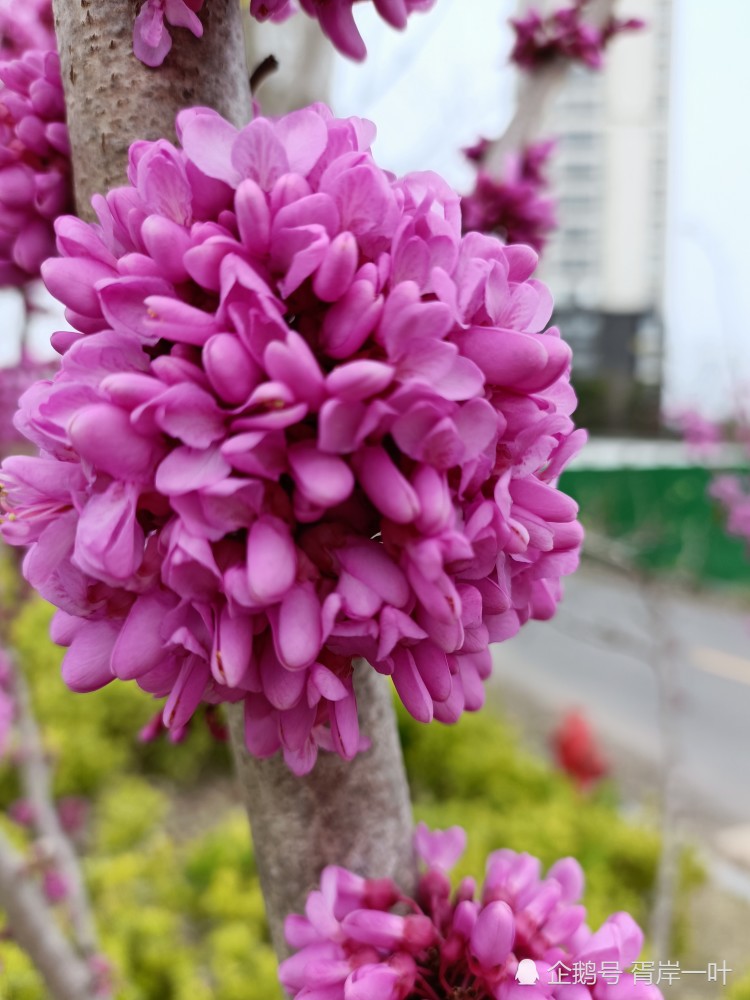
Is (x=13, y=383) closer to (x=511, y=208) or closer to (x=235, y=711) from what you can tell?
(x=511, y=208)

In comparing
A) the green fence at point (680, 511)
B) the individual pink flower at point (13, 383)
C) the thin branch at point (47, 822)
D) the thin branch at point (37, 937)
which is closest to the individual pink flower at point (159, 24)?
the individual pink flower at point (13, 383)

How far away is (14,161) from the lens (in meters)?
0.75

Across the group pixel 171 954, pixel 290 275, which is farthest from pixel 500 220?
pixel 171 954

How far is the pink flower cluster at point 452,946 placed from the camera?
0.67 m

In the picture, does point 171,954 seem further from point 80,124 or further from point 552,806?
point 80,124

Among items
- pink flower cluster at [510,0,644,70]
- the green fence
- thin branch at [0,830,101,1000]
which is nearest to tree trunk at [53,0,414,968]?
thin branch at [0,830,101,1000]

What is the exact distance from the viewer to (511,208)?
4.56 ft

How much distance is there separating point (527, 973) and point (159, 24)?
80cm

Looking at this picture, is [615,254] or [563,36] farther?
[615,254]

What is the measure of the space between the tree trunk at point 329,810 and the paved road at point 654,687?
2.89m

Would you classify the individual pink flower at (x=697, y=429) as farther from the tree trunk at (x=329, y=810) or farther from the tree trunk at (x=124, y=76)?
the tree trunk at (x=124, y=76)

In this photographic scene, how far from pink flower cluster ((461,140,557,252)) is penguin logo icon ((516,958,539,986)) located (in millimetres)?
1076

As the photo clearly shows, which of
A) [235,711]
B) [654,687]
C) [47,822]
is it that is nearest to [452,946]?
[235,711]

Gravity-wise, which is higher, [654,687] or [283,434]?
[283,434]
